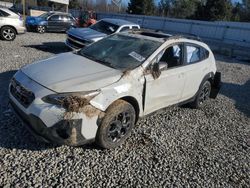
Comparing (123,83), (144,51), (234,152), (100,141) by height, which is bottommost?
(234,152)

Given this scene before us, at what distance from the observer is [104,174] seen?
340 centimetres

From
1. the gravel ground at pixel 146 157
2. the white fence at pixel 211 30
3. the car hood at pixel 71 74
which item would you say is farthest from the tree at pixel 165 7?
the car hood at pixel 71 74

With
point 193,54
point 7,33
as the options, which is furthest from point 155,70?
point 7,33

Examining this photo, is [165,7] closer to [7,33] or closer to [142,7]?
[142,7]

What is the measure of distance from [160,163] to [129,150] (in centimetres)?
51

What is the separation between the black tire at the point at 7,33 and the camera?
1205 cm

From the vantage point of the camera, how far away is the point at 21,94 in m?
3.55

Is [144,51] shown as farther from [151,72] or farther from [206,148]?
[206,148]

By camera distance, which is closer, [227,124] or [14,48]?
[227,124]

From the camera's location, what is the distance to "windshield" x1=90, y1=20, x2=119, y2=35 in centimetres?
1083

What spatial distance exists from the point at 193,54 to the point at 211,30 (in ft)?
56.5

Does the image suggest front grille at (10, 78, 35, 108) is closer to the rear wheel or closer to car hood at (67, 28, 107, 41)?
car hood at (67, 28, 107, 41)

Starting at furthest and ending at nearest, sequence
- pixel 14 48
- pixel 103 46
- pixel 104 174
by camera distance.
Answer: pixel 14 48
pixel 103 46
pixel 104 174

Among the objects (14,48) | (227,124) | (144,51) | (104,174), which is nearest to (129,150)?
(104,174)
